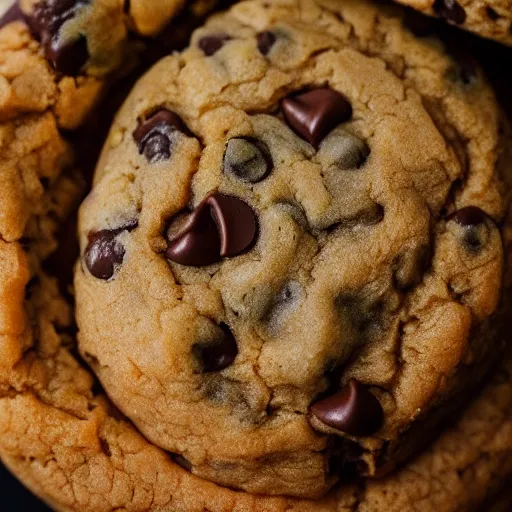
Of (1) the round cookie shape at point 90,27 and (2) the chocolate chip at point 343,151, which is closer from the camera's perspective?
(2) the chocolate chip at point 343,151

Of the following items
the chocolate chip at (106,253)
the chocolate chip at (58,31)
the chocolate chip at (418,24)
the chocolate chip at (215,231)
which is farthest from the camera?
the chocolate chip at (418,24)

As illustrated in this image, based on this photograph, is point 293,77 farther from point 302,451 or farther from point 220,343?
point 302,451

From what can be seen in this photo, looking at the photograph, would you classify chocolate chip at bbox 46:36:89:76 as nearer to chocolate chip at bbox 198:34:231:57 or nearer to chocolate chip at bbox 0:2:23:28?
chocolate chip at bbox 0:2:23:28

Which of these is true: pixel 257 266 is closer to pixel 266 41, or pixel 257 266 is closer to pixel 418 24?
pixel 266 41

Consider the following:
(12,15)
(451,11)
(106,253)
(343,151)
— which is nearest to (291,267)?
(343,151)

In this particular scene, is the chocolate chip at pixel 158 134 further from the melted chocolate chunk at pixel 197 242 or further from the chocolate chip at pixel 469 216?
the chocolate chip at pixel 469 216

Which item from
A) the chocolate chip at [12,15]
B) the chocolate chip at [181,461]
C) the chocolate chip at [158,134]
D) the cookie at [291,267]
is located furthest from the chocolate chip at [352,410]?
the chocolate chip at [12,15]
